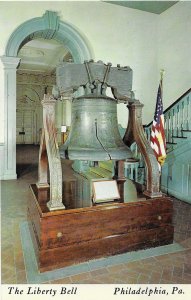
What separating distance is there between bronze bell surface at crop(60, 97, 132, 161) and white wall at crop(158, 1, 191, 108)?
5.35 meters

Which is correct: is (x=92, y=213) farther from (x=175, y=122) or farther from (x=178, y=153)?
(x=175, y=122)

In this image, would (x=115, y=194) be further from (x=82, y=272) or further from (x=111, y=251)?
(x=82, y=272)

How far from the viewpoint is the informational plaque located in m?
2.98

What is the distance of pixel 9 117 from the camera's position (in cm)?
736

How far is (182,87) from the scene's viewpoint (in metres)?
7.75

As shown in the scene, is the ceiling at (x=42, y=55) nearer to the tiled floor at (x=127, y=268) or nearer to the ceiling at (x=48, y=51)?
the ceiling at (x=48, y=51)

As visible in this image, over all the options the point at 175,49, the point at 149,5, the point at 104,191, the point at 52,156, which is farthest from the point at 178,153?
the point at 149,5

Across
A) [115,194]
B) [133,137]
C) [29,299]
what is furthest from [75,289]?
[133,137]

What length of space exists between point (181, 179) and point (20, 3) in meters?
6.43

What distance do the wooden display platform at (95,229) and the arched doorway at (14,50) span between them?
15.0 ft

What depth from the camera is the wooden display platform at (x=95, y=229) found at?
2.60 m

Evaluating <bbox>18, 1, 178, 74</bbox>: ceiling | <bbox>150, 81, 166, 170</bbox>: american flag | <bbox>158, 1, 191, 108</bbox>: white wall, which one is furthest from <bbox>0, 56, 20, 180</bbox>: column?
<bbox>158, 1, 191, 108</bbox>: white wall

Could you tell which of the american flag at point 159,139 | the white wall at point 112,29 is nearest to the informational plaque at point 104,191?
the american flag at point 159,139

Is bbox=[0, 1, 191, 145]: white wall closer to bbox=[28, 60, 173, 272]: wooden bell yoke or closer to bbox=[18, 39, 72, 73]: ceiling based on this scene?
bbox=[18, 39, 72, 73]: ceiling
